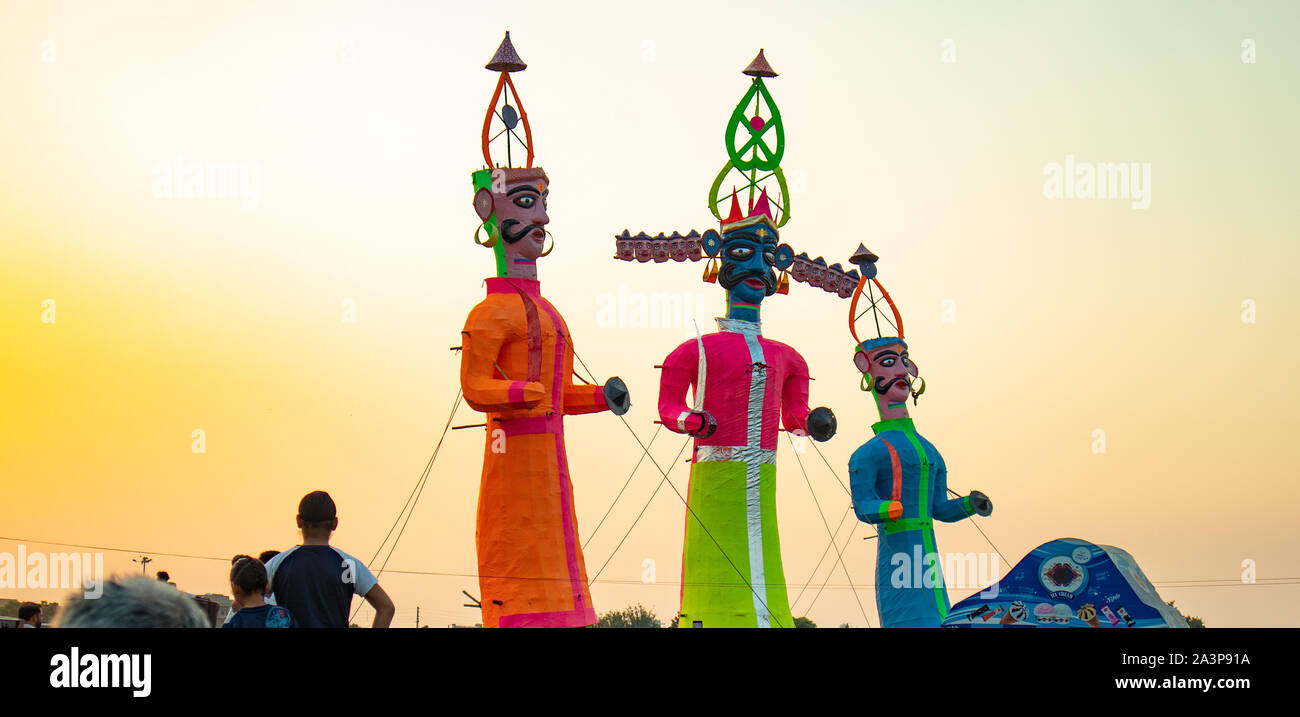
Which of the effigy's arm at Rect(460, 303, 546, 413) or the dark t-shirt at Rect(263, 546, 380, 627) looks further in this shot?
the effigy's arm at Rect(460, 303, 546, 413)

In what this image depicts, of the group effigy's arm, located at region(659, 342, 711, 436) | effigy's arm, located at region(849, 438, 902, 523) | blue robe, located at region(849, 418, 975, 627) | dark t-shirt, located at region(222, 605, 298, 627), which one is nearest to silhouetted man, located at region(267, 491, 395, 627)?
dark t-shirt, located at region(222, 605, 298, 627)

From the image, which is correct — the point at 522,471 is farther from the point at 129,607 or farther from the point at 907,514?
the point at 129,607

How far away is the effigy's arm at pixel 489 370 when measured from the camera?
34.0 ft

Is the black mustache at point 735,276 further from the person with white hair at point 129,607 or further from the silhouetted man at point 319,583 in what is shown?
the person with white hair at point 129,607

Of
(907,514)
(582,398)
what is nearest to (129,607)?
(582,398)

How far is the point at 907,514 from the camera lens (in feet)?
44.4

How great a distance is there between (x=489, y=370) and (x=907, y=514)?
4.94 meters

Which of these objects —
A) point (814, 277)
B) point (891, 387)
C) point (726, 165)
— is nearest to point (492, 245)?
point (726, 165)

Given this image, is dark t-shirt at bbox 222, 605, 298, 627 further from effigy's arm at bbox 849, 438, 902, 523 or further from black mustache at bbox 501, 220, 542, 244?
effigy's arm at bbox 849, 438, 902, 523

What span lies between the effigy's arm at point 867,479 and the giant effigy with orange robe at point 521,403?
3.18 metres

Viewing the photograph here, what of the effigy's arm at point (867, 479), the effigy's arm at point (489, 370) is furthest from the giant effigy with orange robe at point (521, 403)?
the effigy's arm at point (867, 479)

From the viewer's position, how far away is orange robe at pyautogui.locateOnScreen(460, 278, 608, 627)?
412 inches
